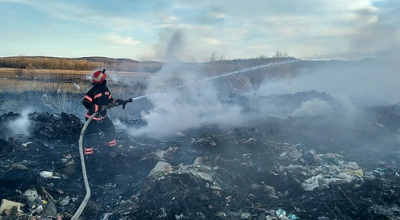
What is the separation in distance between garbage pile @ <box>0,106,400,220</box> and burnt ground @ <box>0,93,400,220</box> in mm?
21

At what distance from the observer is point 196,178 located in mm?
6102

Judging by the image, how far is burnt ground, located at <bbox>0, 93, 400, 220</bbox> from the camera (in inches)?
203

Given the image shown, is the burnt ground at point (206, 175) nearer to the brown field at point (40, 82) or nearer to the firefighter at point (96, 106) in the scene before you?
the firefighter at point (96, 106)

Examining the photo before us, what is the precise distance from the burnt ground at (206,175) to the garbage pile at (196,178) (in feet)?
0.07

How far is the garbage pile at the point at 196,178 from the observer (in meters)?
5.09

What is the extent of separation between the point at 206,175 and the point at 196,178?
0.38 meters

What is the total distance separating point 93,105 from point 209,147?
355 centimetres

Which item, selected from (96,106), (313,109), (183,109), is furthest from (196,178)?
(313,109)

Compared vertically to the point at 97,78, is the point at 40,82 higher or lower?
lower

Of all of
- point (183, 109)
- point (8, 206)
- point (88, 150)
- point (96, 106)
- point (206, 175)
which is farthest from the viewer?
point (183, 109)

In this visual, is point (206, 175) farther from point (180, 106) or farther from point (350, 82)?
point (350, 82)

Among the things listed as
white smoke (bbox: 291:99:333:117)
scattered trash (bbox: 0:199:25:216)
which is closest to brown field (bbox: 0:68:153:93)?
white smoke (bbox: 291:99:333:117)

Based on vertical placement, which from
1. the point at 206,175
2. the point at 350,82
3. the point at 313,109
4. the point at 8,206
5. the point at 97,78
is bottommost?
the point at 206,175

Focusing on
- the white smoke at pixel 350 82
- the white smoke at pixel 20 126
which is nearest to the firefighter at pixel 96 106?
the white smoke at pixel 20 126
